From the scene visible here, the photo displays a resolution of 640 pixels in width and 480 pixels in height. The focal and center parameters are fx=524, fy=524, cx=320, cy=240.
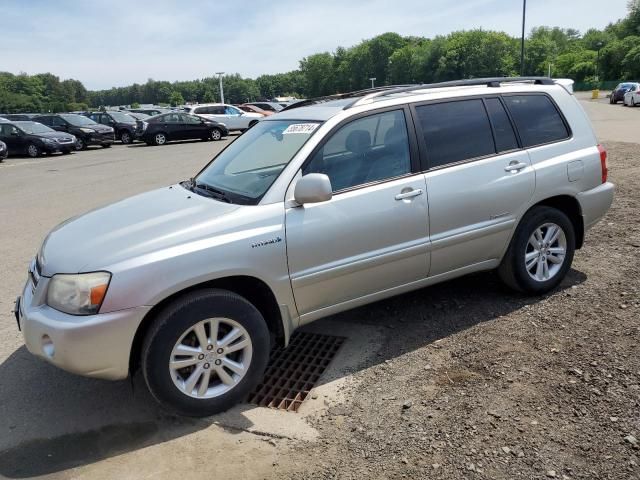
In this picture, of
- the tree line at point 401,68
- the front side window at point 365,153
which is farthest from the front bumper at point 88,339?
the tree line at point 401,68

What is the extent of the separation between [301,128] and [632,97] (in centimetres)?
3817

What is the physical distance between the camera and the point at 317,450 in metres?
2.84

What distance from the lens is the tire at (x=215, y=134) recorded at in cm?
2516

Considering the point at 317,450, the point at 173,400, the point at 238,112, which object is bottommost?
the point at 317,450

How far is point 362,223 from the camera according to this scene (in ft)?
11.5

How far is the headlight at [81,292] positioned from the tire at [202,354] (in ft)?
1.11

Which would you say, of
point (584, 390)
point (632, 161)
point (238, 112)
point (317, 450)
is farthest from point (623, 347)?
point (238, 112)

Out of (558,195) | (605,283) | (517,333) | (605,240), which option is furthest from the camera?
(605,240)

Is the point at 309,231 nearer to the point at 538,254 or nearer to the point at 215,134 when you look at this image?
the point at 538,254

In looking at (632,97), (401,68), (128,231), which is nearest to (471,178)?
(128,231)

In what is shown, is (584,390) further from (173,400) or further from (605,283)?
(173,400)

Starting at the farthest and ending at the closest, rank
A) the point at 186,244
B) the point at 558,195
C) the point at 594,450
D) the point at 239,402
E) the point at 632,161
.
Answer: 1. the point at 632,161
2. the point at 558,195
3. the point at 239,402
4. the point at 186,244
5. the point at 594,450

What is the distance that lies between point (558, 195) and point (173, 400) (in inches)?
135

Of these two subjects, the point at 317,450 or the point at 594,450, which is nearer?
the point at 594,450
